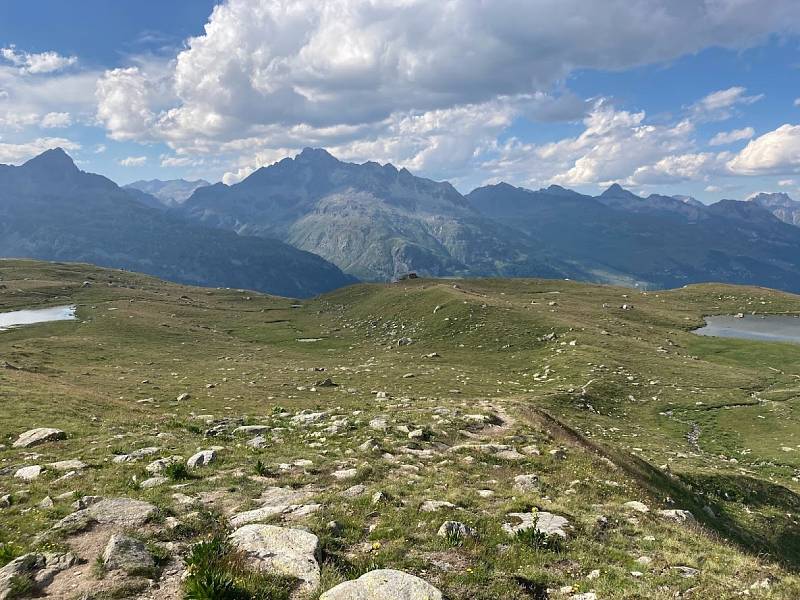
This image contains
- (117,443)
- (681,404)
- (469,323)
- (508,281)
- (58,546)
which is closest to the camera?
(58,546)

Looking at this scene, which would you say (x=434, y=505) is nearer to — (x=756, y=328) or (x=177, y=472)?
(x=177, y=472)

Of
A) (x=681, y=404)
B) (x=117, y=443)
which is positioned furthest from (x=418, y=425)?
(x=681, y=404)

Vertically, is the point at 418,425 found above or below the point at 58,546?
below

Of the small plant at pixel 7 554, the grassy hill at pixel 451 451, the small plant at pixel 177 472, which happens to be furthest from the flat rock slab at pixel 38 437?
the small plant at pixel 7 554

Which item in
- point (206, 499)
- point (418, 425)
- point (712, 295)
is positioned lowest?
point (712, 295)

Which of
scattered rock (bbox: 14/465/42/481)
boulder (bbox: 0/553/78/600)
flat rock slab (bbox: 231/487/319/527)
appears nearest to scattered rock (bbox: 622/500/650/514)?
flat rock slab (bbox: 231/487/319/527)

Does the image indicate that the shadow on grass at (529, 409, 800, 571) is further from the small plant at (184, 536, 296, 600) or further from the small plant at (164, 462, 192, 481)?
the small plant at (164, 462, 192, 481)

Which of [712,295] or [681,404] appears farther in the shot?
[712,295]

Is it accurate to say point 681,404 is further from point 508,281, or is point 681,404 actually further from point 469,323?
point 508,281

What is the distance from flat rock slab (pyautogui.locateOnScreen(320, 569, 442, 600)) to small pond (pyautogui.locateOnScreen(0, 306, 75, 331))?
97017 millimetres

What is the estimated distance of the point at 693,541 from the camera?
563 inches

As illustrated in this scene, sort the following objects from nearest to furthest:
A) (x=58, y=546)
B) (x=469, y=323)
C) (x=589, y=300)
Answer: (x=58, y=546) → (x=469, y=323) → (x=589, y=300)

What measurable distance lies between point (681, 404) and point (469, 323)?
37.1 metres

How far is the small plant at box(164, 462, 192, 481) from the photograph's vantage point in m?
17.2
